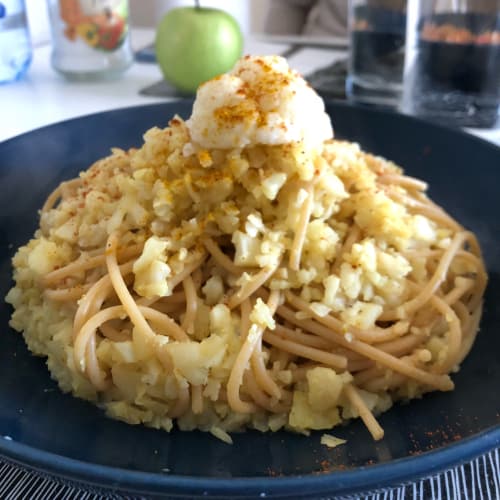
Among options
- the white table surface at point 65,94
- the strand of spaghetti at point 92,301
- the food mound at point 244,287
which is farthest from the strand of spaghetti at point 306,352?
the white table surface at point 65,94

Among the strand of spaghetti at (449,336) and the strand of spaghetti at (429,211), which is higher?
the strand of spaghetti at (429,211)

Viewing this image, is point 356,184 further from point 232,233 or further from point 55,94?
point 55,94

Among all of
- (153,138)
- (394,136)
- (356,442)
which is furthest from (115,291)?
(394,136)

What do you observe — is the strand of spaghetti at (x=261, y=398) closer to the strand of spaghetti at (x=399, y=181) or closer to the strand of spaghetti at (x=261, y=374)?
the strand of spaghetti at (x=261, y=374)

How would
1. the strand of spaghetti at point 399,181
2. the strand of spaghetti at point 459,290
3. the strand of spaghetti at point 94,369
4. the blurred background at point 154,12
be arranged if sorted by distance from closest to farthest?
the strand of spaghetti at point 94,369
the strand of spaghetti at point 459,290
the strand of spaghetti at point 399,181
the blurred background at point 154,12

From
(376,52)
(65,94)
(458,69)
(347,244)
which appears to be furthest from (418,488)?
(65,94)

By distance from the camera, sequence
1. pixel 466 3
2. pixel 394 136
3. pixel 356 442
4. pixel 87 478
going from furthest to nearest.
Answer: pixel 466 3
pixel 394 136
pixel 356 442
pixel 87 478

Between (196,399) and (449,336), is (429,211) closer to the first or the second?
(449,336)
